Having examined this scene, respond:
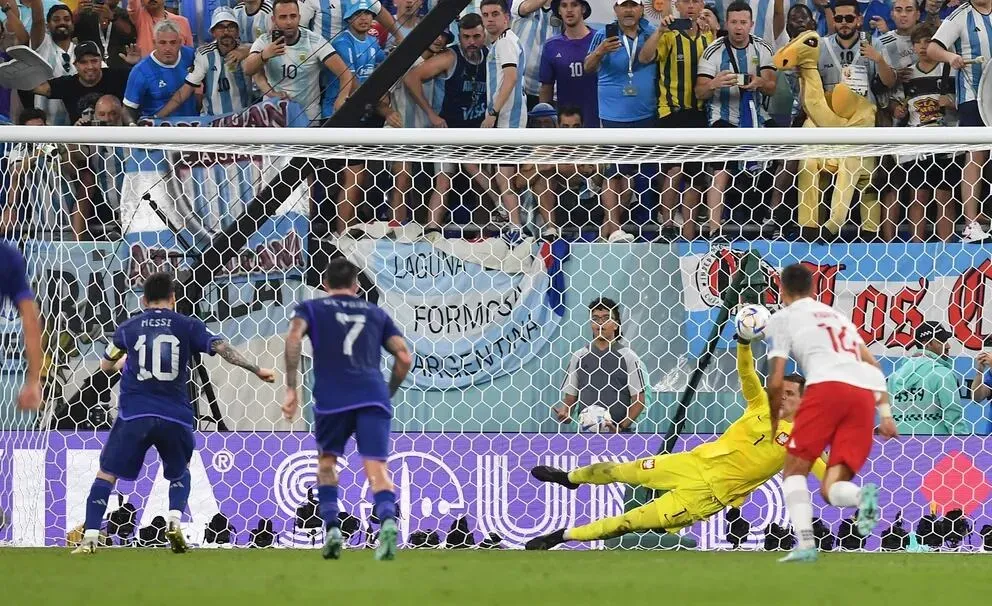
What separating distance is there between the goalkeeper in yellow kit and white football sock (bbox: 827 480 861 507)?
1.55 meters

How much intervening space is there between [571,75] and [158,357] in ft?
13.9

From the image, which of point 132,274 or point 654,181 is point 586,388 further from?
point 132,274

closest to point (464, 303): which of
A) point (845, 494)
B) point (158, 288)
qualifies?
point (158, 288)

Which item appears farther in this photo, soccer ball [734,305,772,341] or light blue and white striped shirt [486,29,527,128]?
light blue and white striped shirt [486,29,527,128]

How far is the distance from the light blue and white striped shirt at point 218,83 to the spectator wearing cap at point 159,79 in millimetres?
83

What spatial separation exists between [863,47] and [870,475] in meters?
3.32

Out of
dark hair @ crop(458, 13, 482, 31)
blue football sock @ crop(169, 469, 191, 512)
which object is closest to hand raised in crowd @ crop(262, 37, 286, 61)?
dark hair @ crop(458, 13, 482, 31)

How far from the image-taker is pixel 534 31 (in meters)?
11.5

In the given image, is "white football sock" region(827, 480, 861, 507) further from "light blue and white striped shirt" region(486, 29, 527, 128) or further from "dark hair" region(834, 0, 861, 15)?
"dark hair" region(834, 0, 861, 15)

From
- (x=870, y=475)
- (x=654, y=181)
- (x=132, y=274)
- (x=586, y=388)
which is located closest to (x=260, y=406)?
(x=132, y=274)

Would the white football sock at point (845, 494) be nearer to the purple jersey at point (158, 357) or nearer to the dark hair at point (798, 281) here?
the dark hair at point (798, 281)

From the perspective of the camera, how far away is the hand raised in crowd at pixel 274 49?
11.1 m

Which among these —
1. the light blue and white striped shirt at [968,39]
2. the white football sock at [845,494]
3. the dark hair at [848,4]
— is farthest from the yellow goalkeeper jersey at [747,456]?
the dark hair at [848,4]

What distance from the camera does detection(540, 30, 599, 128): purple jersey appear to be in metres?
11.1
